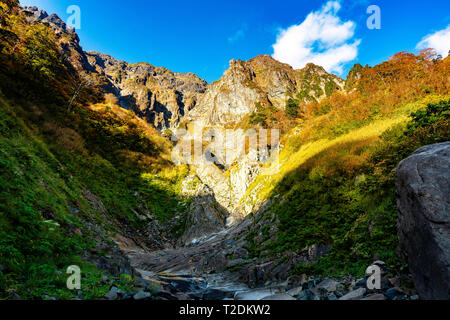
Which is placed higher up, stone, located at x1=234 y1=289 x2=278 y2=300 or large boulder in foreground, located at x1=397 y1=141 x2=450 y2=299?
large boulder in foreground, located at x1=397 y1=141 x2=450 y2=299

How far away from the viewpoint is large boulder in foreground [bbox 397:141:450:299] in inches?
147

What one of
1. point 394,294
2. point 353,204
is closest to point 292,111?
point 353,204

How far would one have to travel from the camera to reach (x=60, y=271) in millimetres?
5094

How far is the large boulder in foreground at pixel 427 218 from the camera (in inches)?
147

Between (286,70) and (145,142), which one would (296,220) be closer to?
(145,142)

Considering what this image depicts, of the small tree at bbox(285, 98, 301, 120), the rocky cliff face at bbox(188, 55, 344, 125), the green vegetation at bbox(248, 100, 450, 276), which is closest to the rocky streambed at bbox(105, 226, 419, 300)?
the green vegetation at bbox(248, 100, 450, 276)

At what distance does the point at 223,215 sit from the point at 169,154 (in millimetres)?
22790

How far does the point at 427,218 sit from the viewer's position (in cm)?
424

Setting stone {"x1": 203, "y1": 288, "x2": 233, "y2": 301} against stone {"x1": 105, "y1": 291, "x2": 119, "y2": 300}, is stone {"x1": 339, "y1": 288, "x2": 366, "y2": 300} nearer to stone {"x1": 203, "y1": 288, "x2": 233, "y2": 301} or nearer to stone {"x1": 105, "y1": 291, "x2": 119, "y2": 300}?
stone {"x1": 203, "y1": 288, "x2": 233, "y2": 301}

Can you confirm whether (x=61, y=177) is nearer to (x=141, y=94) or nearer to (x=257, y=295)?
(x=257, y=295)

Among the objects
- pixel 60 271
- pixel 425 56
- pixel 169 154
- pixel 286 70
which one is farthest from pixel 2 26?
pixel 286 70

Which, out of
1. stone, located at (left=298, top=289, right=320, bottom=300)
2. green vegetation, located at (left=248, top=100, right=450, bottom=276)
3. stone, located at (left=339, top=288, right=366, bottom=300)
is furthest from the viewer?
green vegetation, located at (left=248, top=100, right=450, bottom=276)

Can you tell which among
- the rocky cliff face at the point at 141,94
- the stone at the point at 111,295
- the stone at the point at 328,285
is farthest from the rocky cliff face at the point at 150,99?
the stone at the point at 328,285
